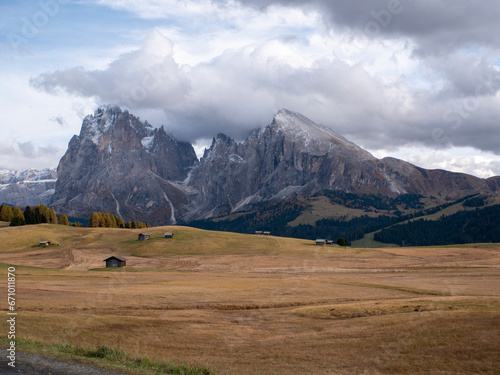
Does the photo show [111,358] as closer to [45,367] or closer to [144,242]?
[45,367]

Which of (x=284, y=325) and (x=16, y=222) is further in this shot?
(x=16, y=222)

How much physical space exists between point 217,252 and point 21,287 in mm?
91112

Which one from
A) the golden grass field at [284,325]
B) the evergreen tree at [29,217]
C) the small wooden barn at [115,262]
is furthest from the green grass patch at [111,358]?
the evergreen tree at [29,217]

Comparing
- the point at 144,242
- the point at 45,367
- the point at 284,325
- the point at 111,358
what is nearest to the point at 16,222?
the point at 144,242

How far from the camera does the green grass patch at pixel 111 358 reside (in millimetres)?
21766

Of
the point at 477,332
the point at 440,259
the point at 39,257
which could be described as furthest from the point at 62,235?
the point at 477,332

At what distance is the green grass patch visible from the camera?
21766 millimetres

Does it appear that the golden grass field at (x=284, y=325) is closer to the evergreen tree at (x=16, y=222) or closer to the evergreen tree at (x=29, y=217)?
the evergreen tree at (x=16, y=222)

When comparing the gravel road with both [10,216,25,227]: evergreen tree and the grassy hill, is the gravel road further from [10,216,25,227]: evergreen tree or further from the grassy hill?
[10,216,25,227]: evergreen tree

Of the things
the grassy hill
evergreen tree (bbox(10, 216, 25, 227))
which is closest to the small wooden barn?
the grassy hill

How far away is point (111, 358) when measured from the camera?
23.3m

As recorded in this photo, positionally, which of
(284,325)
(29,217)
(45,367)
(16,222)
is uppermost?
(29,217)

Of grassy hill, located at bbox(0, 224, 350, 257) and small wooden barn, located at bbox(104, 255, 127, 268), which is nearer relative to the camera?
small wooden barn, located at bbox(104, 255, 127, 268)

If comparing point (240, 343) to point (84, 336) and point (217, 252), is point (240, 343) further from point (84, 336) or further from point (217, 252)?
point (217, 252)
